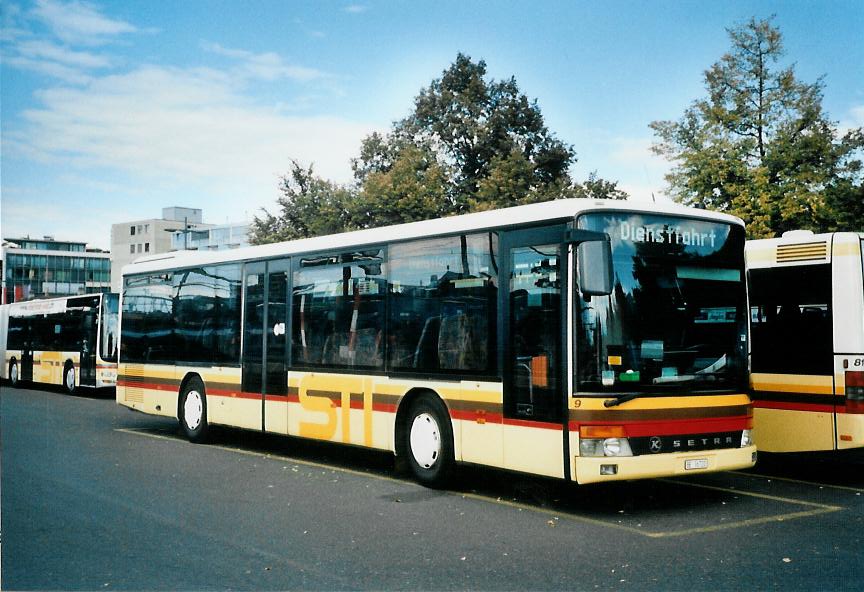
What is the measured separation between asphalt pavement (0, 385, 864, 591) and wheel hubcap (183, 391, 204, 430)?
6.00ft

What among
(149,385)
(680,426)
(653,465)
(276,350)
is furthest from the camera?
(149,385)

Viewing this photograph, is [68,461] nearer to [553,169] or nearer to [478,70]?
[553,169]

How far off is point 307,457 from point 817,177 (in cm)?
2239

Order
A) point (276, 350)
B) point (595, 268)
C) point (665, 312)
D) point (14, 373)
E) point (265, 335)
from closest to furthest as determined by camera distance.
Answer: point (595, 268) < point (665, 312) < point (276, 350) < point (265, 335) < point (14, 373)

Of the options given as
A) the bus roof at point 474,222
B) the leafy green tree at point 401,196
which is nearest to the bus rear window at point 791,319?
the bus roof at point 474,222

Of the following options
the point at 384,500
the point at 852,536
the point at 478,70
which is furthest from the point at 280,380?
the point at 478,70

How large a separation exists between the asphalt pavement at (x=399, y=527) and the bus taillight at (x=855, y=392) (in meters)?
→ 0.97

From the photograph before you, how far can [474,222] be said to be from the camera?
1045 cm

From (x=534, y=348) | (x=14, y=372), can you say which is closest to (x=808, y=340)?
(x=534, y=348)

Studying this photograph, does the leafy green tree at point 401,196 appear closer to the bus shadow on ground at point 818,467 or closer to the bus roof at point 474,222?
the bus roof at point 474,222

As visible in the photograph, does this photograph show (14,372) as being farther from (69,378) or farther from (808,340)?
(808,340)

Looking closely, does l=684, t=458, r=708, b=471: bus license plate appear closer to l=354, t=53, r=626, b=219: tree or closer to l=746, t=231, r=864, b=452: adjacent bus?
l=746, t=231, r=864, b=452: adjacent bus

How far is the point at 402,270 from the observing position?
37.7 feet

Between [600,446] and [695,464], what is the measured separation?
3.63 feet
